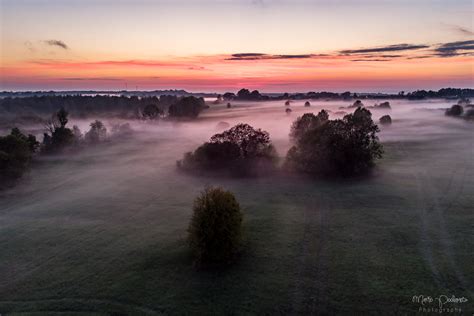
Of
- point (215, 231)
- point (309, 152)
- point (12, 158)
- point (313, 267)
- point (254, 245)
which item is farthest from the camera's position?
point (12, 158)

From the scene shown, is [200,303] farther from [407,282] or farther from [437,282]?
[437,282]

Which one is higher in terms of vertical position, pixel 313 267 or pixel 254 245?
pixel 254 245

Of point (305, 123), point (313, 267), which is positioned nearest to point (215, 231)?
point (313, 267)

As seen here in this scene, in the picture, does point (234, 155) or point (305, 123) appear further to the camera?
point (305, 123)

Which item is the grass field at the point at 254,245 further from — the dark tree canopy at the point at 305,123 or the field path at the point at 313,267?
the dark tree canopy at the point at 305,123

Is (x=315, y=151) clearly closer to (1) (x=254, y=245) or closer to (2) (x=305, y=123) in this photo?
(2) (x=305, y=123)
